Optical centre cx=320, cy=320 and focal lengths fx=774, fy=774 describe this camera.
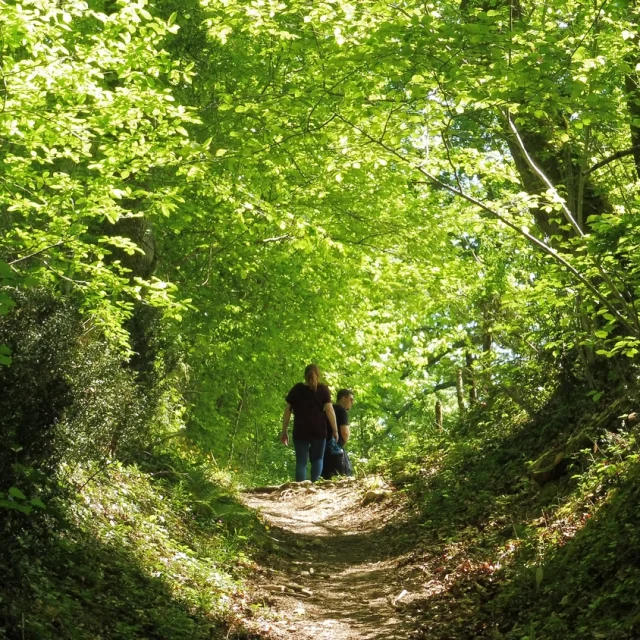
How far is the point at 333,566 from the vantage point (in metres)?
9.17

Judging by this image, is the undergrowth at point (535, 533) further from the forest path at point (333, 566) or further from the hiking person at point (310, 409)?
the hiking person at point (310, 409)

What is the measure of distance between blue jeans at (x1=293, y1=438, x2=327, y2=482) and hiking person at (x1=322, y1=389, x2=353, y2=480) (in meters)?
0.53

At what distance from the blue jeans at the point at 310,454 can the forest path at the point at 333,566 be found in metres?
0.46

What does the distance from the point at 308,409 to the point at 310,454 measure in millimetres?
1306

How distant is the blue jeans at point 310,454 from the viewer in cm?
1400

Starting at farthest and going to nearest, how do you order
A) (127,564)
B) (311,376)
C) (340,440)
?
Answer: (340,440) → (311,376) → (127,564)

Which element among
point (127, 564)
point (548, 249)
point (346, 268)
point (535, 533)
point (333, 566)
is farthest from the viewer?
point (346, 268)

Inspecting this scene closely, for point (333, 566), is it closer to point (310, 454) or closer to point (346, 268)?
point (310, 454)

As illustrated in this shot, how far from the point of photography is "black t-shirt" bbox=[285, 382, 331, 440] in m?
13.6

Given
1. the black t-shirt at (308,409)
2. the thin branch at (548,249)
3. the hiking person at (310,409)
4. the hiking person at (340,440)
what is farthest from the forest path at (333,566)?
the thin branch at (548,249)

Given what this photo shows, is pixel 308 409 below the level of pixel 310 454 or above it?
above

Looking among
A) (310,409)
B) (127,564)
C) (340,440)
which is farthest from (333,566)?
(340,440)

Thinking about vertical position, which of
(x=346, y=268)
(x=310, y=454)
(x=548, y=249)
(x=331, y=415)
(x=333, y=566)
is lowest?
(x=333, y=566)

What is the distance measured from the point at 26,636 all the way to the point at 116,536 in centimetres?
216
